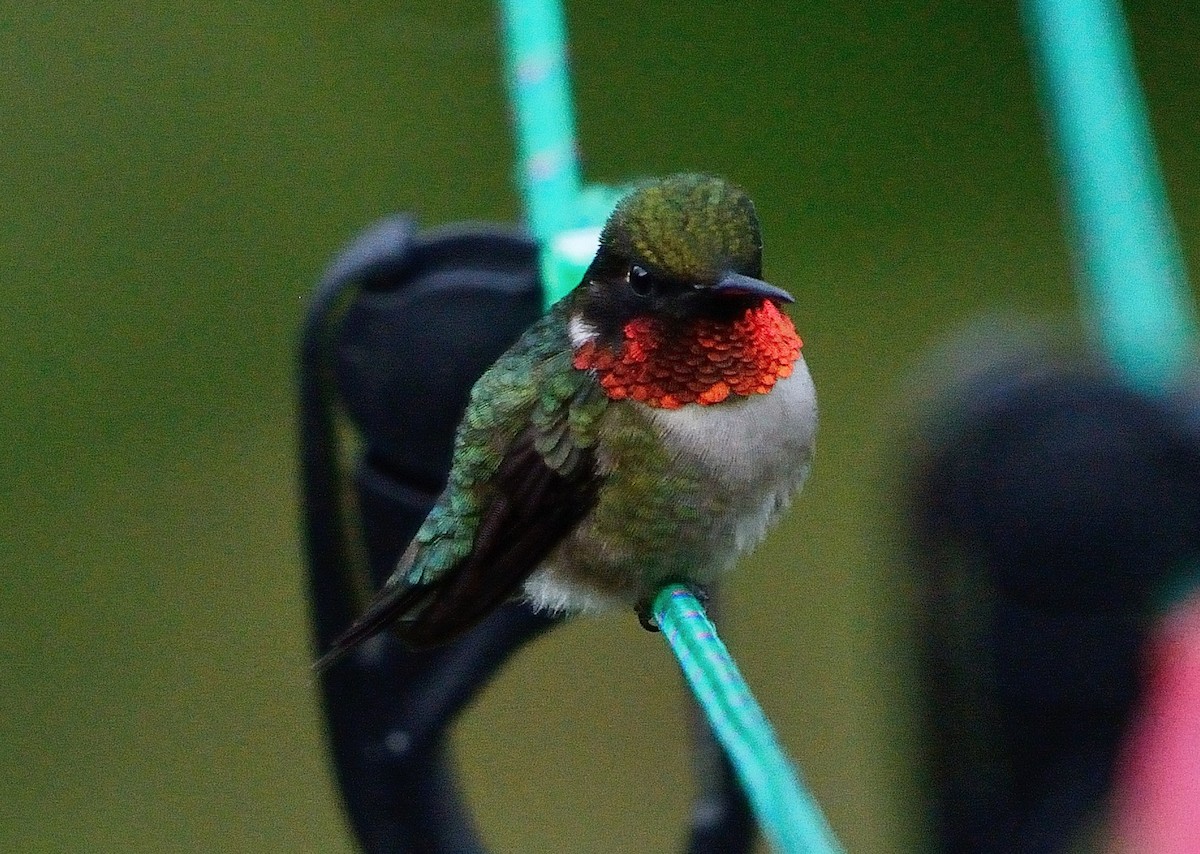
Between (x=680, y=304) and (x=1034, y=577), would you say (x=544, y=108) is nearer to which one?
(x=680, y=304)

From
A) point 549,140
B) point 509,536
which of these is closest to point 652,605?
point 509,536

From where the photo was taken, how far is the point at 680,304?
1295mm

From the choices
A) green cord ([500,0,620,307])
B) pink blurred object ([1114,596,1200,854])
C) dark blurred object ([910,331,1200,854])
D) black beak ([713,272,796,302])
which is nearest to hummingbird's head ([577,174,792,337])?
black beak ([713,272,796,302])

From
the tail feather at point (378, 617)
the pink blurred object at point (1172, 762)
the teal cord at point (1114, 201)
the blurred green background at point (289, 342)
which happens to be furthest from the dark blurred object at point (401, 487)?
the blurred green background at point (289, 342)

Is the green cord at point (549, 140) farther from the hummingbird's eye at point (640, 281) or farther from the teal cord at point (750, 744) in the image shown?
the teal cord at point (750, 744)

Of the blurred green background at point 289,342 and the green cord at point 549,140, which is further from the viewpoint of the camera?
the blurred green background at point 289,342

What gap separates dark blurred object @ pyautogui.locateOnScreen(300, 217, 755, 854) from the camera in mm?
1558

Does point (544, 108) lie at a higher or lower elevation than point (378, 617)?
higher

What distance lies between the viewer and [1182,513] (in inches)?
53.1

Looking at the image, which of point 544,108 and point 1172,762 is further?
point 544,108

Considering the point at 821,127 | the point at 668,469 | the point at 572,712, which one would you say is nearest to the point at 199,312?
the point at 572,712

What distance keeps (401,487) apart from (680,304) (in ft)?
1.50

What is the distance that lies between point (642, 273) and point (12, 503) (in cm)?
Result: 232

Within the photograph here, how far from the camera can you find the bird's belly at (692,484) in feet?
4.44
